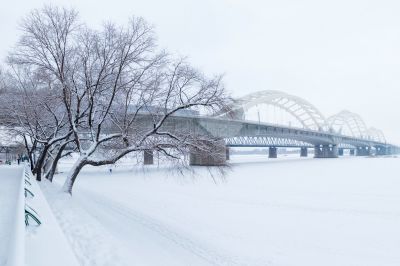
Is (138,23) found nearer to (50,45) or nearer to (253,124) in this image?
(50,45)

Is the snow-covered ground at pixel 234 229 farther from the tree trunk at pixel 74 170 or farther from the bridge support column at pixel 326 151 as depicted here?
the bridge support column at pixel 326 151

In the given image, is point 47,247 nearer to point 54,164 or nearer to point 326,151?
point 54,164

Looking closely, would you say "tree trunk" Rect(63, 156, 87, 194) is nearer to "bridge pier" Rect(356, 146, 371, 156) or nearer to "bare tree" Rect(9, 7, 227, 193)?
"bare tree" Rect(9, 7, 227, 193)

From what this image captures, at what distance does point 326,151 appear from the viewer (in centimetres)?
9831

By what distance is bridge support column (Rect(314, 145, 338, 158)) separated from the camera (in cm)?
9580

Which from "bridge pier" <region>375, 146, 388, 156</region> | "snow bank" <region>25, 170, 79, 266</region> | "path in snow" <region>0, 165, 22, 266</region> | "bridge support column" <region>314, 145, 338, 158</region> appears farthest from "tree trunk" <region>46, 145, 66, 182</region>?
"bridge pier" <region>375, 146, 388, 156</region>

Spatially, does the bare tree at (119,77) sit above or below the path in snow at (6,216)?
above

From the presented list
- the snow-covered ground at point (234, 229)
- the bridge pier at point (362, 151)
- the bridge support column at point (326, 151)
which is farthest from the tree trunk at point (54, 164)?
the bridge pier at point (362, 151)

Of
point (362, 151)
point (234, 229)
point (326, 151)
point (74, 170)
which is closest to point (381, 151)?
point (362, 151)

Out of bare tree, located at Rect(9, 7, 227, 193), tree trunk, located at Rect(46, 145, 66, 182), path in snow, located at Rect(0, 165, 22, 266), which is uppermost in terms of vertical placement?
bare tree, located at Rect(9, 7, 227, 193)

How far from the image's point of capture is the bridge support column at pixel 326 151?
95.8 metres

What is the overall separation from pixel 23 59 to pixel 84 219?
7128 millimetres

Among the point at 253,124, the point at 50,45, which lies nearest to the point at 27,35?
the point at 50,45

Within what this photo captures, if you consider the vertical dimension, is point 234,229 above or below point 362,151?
below
